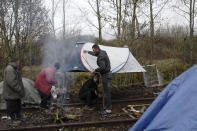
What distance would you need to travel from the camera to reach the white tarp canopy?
20.8 ft

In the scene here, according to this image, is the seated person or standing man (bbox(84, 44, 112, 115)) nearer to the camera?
standing man (bbox(84, 44, 112, 115))

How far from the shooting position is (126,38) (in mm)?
11648

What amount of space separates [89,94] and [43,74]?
171cm

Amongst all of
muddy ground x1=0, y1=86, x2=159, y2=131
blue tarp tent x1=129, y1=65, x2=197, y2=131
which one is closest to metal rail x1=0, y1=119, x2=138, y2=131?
muddy ground x1=0, y1=86, x2=159, y2=131

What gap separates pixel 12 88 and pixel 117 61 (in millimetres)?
3807

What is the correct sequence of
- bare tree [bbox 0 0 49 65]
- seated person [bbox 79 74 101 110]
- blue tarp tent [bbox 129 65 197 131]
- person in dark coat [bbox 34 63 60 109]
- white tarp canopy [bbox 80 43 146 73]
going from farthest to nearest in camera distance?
bare tree [bbox 0 0 49 65], white tarp canopy [bbox 80 43 146 73], seated person [bbox 79 74 101 110], person in dark coat [bbox 34 63 60 109], blue tarp tent [bbox 129 65 197 131]

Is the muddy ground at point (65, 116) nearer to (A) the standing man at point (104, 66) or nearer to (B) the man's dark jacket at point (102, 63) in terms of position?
(A) the standing man at point (104, 66)

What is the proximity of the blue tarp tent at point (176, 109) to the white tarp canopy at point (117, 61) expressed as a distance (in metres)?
3.44

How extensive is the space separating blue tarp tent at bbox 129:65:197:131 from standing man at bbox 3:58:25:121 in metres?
3.52

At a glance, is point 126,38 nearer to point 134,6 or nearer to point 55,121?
point 134,6

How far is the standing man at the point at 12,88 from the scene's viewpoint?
15.9 feet

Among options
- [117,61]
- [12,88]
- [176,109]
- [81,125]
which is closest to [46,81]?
[12,88]

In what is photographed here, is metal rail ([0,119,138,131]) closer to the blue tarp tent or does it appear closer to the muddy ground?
the muddy ground

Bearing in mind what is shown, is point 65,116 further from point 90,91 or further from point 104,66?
point 104,66
